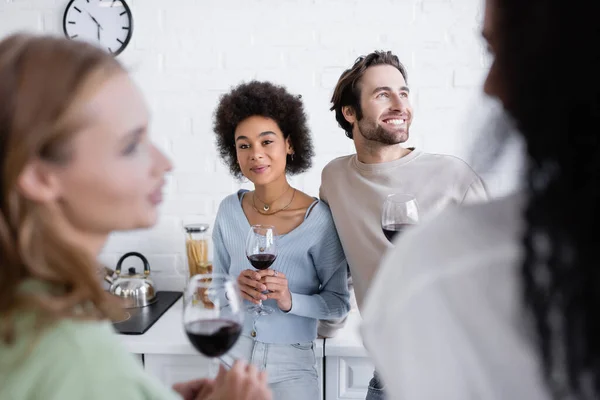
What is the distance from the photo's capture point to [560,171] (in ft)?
1.19

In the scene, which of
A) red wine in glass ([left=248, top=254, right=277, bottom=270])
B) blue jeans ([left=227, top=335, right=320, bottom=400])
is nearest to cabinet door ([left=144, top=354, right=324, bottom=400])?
blue jeans ([left=227, top=335, right=320, bottom=400])

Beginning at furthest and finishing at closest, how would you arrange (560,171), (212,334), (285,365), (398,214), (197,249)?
1. (197,249)
2. (285,365)
3. (398,214)
4. (212,334)
5. (560,171)

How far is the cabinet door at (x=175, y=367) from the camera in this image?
5.45 ft

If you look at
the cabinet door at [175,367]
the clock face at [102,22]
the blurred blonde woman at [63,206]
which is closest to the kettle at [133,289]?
the cabinet door at [175,367]

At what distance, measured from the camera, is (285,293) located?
4.53ft

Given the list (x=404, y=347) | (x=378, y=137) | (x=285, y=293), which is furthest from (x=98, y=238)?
(x=378, y=137)

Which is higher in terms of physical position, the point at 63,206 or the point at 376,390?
the point at 63,206

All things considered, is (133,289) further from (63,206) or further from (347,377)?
(63,206)

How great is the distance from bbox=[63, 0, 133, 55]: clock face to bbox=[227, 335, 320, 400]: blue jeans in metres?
1.36

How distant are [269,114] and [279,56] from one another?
486 millimetres

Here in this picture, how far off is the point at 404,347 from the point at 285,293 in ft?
3.15

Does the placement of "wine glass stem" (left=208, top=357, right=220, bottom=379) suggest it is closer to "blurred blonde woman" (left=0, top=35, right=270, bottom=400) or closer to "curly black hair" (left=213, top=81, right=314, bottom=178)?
"curly black hair" (left=213, top=81, right=314, bottom=178)

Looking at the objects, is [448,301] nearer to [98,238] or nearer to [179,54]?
[98,238]

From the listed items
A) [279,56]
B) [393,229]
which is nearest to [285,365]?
[393,229]
